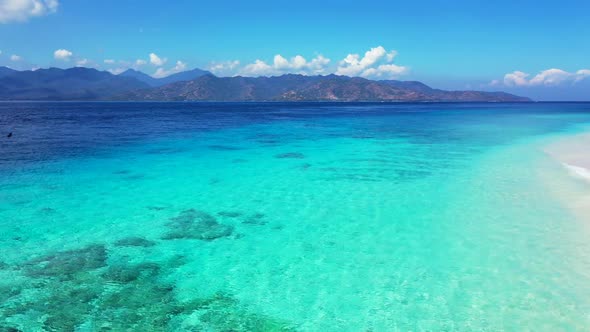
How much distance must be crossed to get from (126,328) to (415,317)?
557cm

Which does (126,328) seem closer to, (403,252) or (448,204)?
(403,252)

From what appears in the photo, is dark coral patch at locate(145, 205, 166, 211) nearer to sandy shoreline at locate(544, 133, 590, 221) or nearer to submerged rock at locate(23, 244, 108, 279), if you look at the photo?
submerged rock at locate(23, 244, 108, 279)

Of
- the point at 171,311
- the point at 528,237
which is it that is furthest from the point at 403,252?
the point at 171,311

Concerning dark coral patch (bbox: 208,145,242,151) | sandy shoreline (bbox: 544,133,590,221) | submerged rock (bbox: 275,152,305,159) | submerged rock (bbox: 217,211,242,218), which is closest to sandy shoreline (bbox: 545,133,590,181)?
sandy shoreline (bbox: 544,133,590,221)

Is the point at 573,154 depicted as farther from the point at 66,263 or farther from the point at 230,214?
the point at 66,263

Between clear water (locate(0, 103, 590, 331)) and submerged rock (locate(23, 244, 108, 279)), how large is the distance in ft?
0.17

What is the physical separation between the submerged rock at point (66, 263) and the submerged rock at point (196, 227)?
206cm

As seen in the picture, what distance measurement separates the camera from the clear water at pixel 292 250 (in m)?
7.73

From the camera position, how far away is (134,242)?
1141 cm

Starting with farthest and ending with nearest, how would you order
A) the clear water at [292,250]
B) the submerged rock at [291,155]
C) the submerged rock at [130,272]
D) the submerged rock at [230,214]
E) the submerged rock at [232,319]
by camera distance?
the submerged rock at [291,155]
the submerged rock at [230,214]
the submerged rock at [130,272]
the clear water at [292,250]
the submerged rock at [232,319]

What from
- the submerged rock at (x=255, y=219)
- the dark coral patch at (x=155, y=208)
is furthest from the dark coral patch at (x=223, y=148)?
the submerged rock at (x=255, y=219)

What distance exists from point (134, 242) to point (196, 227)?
2.10m

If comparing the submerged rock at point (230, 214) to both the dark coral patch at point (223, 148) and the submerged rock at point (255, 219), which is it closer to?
the submerged rock at point (255, 219)

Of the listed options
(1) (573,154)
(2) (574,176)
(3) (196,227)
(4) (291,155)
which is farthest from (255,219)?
(1) (573,154)
